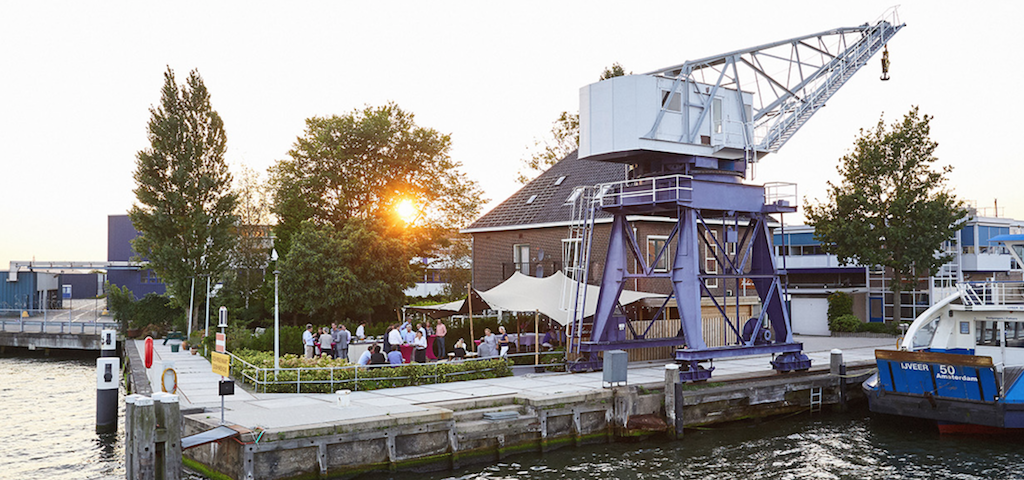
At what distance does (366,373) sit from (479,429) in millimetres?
5302

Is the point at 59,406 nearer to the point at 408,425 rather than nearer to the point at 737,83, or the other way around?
the point at 408,425

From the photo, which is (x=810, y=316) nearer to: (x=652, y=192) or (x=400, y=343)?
(x=652, y=192)

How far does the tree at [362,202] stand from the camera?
4408 centimetres

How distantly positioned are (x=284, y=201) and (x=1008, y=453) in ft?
136

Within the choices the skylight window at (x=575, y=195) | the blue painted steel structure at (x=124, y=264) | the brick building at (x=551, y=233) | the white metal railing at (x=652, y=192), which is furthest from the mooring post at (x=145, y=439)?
the blue painted steel structure at (x=124, y=264)

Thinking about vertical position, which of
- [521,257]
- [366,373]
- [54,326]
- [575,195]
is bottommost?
[54,326]

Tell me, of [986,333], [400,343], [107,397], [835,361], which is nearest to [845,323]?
[835,361]

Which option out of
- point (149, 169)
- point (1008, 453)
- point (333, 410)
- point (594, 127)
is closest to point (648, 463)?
point (333, 410)

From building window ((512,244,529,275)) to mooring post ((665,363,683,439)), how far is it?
1817cm

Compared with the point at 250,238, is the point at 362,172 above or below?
above

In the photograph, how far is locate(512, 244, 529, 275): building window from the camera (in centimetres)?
4078

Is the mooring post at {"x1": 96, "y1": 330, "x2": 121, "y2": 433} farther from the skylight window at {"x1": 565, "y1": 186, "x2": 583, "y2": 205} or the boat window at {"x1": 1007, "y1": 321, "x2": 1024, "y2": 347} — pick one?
the boat window at {"x1": 1007, "y1": 321, "x2": 1024, "y2": 347}

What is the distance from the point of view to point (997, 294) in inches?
996

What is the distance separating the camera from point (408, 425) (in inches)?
716
